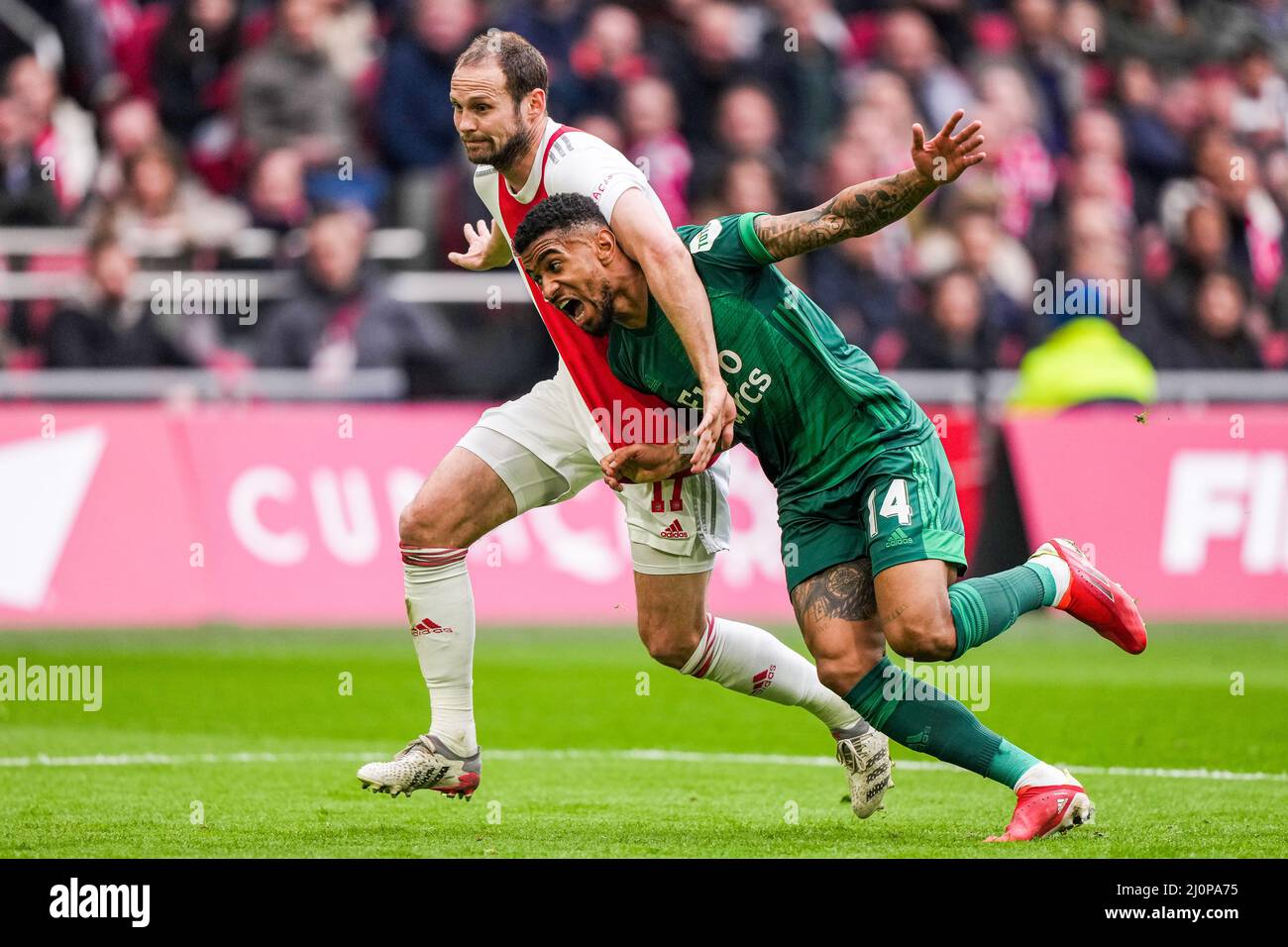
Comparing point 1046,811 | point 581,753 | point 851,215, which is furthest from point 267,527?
point 1046,811

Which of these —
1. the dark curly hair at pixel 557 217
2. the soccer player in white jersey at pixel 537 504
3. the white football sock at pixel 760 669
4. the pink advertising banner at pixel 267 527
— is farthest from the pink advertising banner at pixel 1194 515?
the dark curly hair at pixel 557 217

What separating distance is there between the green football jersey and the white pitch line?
7.86 feet

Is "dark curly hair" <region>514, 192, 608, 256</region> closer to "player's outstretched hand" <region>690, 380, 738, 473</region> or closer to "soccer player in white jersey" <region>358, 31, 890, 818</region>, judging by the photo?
"soccer player in white jersey" <region>358, 31, 890, 818</region>

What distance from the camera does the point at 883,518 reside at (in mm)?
6516

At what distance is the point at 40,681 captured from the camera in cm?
1090

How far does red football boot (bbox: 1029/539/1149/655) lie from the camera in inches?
271

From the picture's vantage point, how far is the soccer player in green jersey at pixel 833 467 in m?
6.44

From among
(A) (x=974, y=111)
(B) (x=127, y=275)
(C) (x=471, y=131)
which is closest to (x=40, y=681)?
(B) (x=127, y=275)

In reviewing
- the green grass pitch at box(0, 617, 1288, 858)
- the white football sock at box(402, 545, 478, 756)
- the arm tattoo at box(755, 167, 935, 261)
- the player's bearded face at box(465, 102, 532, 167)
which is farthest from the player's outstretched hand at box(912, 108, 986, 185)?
the white football sock at box(402, 545, 478, 756)

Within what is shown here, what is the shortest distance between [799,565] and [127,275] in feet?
28.6

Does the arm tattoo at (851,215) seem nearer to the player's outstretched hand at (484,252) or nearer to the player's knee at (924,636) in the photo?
the player's knee at (924,636)

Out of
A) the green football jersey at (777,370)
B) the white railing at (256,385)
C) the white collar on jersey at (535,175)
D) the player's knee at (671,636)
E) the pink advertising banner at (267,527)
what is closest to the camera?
the green football jersey at (777,370)

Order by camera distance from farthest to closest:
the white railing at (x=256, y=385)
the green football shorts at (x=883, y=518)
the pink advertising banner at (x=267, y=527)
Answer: the white railing at (x=256, y=385)
the pink advertising banner at (x=267, y=527)
the green football shorts at (x=883, y=518)

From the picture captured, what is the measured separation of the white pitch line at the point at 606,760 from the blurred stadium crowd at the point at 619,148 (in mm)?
5877
